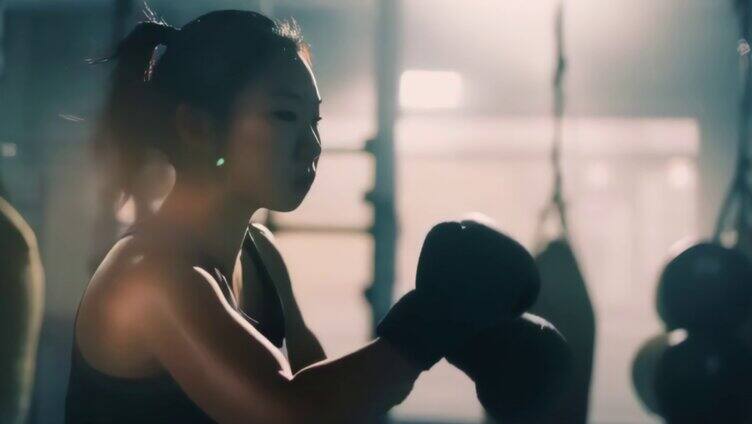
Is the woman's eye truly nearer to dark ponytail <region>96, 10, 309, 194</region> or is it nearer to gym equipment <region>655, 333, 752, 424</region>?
dark ponytail <region>96, 10, 309, 194</region>

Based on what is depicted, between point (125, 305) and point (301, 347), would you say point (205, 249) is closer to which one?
point (125, 305)

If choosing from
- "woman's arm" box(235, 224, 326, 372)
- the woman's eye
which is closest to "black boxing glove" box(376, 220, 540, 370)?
the woman's eye

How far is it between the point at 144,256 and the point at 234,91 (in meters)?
0.26

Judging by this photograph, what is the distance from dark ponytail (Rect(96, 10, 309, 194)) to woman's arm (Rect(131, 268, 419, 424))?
10.5 inches

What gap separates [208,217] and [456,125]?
310 inches

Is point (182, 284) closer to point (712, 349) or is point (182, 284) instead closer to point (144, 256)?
point (144, 256)

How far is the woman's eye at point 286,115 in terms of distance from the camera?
1006mm

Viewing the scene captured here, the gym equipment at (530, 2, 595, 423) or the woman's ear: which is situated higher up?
the woman's ear

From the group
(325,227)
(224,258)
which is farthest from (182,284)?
(325,227)

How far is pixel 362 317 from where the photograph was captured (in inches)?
354

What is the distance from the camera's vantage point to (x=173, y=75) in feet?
3.51

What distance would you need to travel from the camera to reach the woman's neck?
40.3 inches

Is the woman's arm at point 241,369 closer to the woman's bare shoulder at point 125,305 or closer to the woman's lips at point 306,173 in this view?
the woman's bare shoulder at point 125,305

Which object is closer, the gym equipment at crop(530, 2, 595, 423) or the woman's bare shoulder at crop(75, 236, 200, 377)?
the woman's bare shoulder at crop(75, 236, 200, 377)
